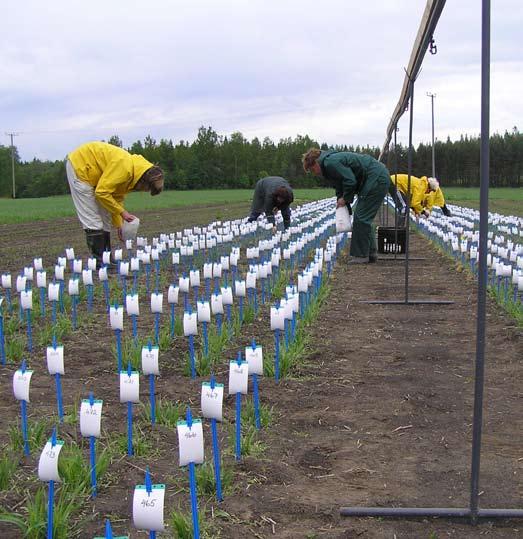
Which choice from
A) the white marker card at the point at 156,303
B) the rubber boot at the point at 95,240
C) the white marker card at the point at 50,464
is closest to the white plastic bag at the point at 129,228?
the rubber boot at the point at 95,240

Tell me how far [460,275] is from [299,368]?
5.37m

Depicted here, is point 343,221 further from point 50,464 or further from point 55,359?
point 50,464

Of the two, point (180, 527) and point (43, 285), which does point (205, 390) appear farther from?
point (43, 285)

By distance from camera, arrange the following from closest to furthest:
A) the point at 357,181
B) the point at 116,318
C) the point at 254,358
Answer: the point at 254,358
the point at 116,318
the point at 357,181

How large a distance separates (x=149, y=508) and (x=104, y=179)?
22.2 ft

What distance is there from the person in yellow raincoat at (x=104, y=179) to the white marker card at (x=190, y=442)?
6.38 metres

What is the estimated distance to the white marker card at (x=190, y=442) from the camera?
248 cm

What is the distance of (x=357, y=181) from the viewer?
1054 centimetres

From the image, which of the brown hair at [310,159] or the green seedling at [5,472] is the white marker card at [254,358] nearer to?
the green seedling at [5,472]

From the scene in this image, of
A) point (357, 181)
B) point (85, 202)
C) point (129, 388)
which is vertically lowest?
point (129, 388)

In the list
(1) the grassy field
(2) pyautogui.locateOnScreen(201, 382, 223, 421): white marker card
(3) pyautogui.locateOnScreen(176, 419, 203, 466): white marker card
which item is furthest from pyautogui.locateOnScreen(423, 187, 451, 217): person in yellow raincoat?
(3) pyautogui.locateOnScreen(176, 419, 203, 466): white marker card

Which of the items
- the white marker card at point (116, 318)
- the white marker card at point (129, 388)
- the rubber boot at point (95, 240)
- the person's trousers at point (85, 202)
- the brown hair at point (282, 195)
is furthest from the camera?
the brown hair at point (282, 195)

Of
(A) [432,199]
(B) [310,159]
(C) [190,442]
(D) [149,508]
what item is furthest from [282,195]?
(D) [149,508]

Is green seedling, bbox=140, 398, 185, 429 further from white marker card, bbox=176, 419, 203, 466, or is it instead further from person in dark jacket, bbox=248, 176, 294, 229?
person in dark jacket, bbox=248, 176, 294, 229
